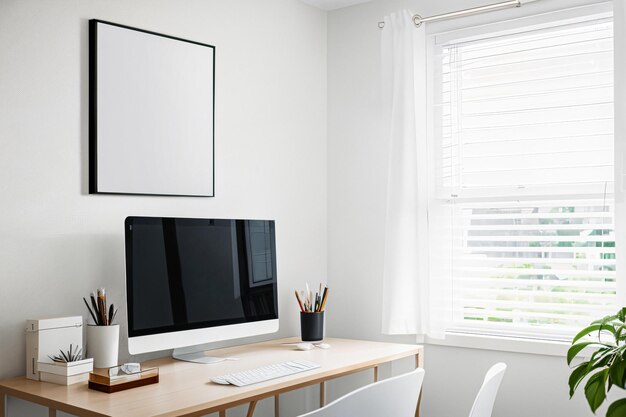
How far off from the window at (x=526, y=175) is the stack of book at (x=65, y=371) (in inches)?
63.5

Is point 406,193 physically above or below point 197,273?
above

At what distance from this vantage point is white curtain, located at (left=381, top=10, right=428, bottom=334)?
Result: 10.0ft

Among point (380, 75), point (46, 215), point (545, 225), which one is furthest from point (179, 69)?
point (545, 225)

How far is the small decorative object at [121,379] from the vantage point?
2.02 meters

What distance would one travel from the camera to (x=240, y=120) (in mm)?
3035

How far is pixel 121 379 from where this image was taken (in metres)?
2.05

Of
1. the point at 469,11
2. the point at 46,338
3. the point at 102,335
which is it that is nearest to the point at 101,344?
the point at 102,335

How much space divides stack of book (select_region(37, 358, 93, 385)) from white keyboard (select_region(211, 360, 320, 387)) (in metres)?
0.40

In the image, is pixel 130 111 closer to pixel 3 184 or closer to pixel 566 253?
pixel 3 184

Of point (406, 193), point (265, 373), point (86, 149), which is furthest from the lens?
point (406, 193)

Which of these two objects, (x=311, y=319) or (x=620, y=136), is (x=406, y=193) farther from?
(x=620, y=136)

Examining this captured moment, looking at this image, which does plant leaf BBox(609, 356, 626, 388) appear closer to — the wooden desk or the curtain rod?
the wooden desk

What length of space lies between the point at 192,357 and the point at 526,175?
5.22 ft

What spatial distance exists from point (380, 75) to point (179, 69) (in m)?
1.07
